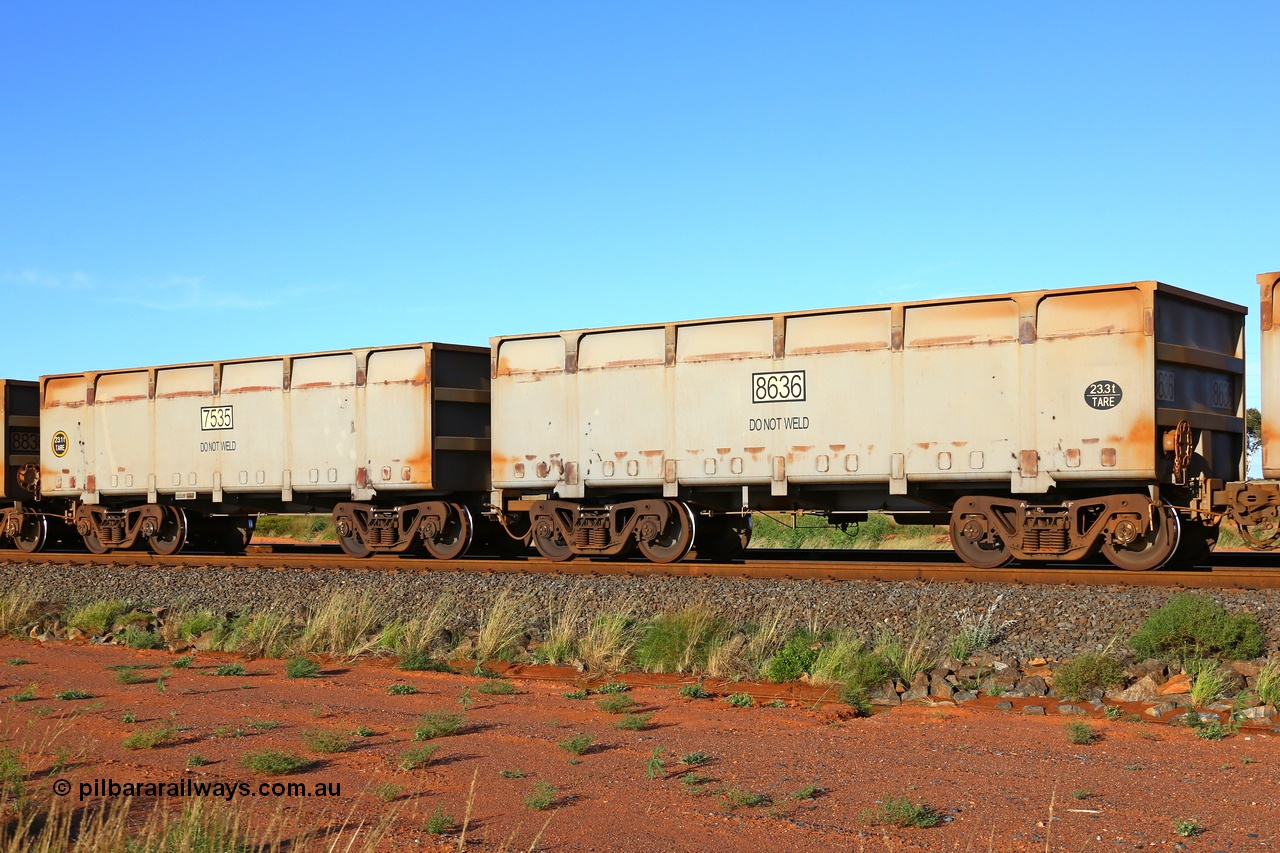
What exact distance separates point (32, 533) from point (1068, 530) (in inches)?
732

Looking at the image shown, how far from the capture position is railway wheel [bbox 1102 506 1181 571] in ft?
42.8

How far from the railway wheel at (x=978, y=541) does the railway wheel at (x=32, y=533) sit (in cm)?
1671

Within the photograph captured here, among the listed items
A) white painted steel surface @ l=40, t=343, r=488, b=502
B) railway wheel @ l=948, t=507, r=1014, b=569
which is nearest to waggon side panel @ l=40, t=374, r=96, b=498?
white painted steel surface @ l=40, t=343, r=488, b=502

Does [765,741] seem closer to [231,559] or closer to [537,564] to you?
[537,564]

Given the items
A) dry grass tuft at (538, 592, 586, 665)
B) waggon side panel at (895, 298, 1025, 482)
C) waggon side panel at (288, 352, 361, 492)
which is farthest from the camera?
waggon side panel at (288, 352, 361, 492)

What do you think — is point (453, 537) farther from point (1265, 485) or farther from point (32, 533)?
point (1265, 485)

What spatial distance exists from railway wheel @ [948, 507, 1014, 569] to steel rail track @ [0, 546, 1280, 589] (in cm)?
22

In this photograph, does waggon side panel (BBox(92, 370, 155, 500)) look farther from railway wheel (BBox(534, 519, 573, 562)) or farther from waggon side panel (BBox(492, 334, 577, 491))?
railway wheel (BBox(534, 519, 573, 562))

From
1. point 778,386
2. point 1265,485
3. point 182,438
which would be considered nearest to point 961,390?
point 778,386

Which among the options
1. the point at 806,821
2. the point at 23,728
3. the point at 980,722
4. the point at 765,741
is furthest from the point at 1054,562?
the point at 23,728

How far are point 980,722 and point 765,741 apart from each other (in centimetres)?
161

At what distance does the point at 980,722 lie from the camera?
7844 millimetres

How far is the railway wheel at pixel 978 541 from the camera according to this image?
13.9 meters

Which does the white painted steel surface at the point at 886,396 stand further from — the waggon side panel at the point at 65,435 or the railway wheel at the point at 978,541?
the waggon side panel at the point at 65,435
